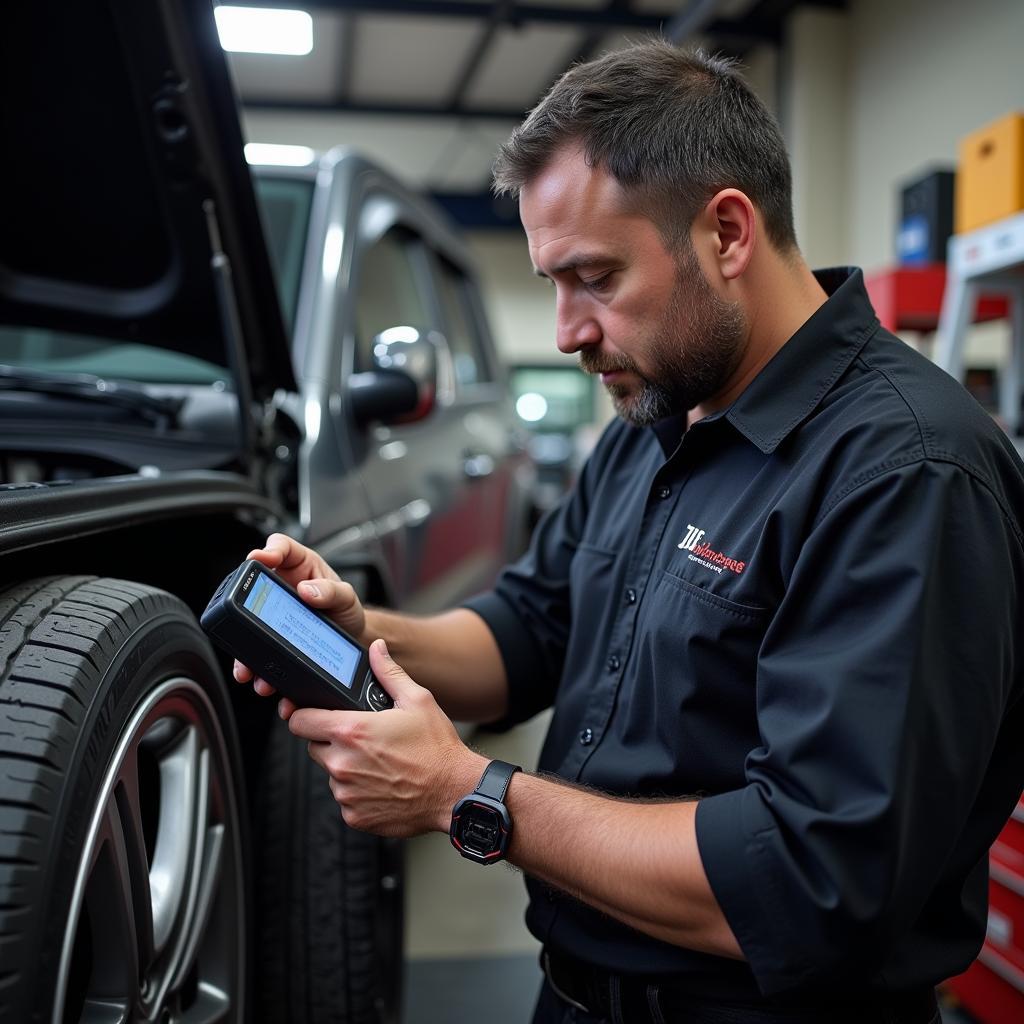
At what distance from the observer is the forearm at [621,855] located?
0.90 metres

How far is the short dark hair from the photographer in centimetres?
108

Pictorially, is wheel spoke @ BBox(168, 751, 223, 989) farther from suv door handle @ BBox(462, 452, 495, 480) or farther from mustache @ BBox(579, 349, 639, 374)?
suv door handle @ BBox(462, 452, 495, 480)

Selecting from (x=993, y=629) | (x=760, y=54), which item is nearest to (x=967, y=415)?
(x=993, y=629)

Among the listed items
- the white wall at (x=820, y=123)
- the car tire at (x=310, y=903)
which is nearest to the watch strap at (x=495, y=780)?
the car tire at (x=310, y=903)

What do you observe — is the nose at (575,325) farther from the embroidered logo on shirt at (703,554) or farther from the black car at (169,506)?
the black car at (169,506)

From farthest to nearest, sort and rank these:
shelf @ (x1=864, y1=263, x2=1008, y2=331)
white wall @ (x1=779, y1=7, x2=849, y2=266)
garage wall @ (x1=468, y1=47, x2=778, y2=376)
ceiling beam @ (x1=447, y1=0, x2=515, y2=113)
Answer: garage wall @ (x1=468, y1=47, x2=778, y2=376)
white wall @ (x1=779, y1=7, x2=849, y2=266)
ceiling beam @ (x1=447, y1=0, x2=515, y2=113)
shelf @ (x1=864, y1=263, x2=1008, y2=331)

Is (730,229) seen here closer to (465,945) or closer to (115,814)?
(115,814)

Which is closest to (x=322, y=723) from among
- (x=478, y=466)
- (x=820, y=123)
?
(x=478, y=466)

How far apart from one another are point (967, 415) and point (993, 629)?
212 mm

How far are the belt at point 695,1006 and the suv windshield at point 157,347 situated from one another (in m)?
1.13

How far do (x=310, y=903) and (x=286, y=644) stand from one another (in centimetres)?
57

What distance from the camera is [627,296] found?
1107 mm

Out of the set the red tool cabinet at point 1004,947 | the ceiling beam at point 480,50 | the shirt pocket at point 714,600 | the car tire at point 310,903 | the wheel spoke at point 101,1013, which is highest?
the ceiling beam at point 480,50

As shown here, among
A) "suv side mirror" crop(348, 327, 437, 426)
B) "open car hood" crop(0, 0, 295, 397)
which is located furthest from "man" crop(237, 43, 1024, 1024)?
"suv side mirror" crop(348, 327, 437, 426)
